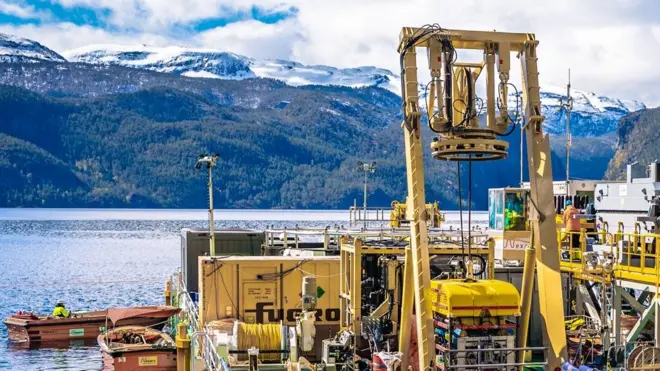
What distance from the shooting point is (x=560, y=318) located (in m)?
18.3

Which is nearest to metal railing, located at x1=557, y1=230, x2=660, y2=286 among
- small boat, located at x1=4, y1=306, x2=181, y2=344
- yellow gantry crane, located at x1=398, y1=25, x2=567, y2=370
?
yellow gantry crane, located at x1=398, y1=25, x2=567, y2=370

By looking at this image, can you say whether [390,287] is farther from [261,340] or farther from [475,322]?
[475,322]

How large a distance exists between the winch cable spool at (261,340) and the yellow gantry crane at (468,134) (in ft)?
25.0

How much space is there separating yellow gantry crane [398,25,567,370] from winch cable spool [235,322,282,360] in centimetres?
761

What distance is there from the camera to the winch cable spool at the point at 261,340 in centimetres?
2611

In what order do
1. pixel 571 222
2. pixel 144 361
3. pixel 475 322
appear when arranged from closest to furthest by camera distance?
pixel 475 322
pixel 571 222
pixel 144 361

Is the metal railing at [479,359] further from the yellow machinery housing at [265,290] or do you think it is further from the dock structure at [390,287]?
the yellow machinery housing at [265,290]

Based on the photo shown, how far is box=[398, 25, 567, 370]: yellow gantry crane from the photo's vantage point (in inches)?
695

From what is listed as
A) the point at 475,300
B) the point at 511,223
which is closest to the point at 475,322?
the point at 475,300

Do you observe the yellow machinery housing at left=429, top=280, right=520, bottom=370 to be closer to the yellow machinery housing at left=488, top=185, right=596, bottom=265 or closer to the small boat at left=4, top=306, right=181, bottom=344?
the yellow machinery housing at left=488, top=185, right=596, bottom=265

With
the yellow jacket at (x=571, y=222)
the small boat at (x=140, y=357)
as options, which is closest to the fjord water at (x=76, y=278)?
the small boat at (x=140, y=357)

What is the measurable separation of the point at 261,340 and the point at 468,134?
35.8ft

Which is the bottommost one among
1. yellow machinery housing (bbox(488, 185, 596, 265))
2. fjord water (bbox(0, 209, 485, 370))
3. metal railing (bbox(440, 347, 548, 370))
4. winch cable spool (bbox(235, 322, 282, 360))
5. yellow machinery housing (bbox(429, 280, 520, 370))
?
fjord water (bbox(0, 209, 485, 370))

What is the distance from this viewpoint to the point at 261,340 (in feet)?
86.3
